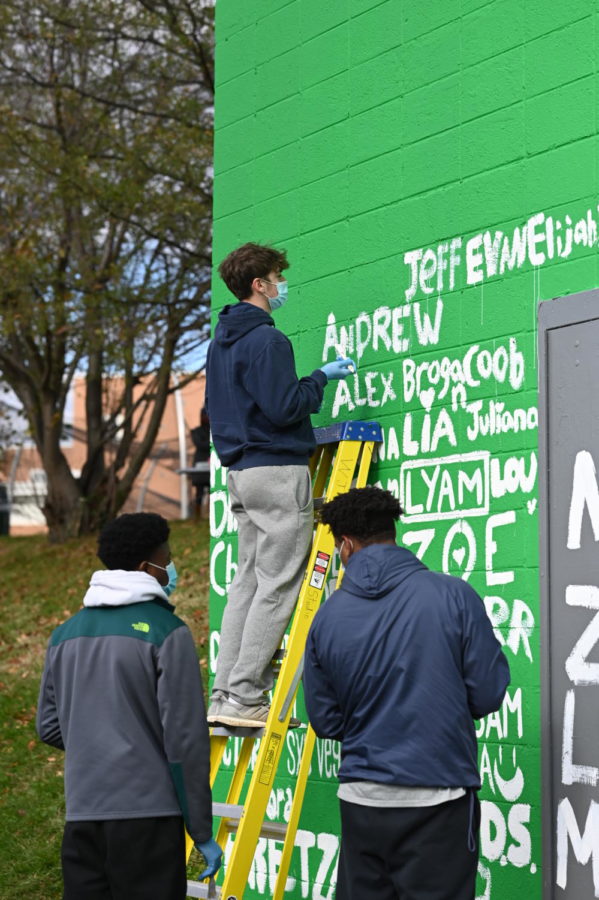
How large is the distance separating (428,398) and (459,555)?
0.73 m

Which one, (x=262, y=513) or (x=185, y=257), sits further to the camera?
(x=185, y=257)

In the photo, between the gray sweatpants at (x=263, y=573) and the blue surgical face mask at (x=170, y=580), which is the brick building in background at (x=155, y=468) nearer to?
the gray sweatpants at (x=263, y=573)

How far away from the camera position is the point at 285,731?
16.7ft

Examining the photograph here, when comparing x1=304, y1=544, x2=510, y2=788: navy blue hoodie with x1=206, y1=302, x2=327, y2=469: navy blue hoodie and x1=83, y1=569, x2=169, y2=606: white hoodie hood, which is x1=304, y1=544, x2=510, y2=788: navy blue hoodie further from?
x1=206, y1=302, x2=327, y2=469: navy blue hoodie

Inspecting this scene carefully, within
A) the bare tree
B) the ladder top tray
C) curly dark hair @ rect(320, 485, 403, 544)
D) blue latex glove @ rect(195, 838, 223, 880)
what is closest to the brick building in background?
A: the bare tree

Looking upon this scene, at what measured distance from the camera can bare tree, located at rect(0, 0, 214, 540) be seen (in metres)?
17.2

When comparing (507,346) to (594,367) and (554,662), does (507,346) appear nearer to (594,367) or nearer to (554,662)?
(594,367)

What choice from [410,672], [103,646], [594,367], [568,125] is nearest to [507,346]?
[594,367]

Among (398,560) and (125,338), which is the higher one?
(125,338)

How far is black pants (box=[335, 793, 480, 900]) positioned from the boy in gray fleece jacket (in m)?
0.57

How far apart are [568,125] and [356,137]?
1410 millimetres

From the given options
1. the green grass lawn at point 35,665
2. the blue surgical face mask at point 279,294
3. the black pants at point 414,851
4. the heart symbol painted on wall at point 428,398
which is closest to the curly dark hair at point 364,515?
the black pants at point 414,851

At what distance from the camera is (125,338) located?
59.3 ft

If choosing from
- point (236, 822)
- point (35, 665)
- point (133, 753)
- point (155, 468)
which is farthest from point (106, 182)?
point (155, 468)
